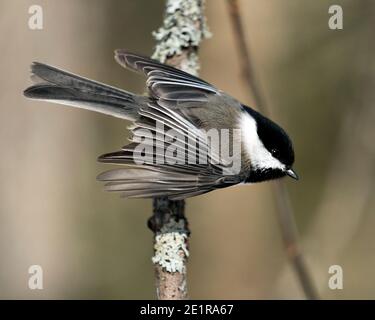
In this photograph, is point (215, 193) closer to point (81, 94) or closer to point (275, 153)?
point (275, 153)

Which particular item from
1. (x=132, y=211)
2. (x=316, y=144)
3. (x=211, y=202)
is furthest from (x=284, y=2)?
(x=132, y=211)

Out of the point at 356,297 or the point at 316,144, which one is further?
the point at 316,144

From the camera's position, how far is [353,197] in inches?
113

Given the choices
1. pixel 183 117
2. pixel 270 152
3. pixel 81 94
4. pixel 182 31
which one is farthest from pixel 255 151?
pixel 81 94

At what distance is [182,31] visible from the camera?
2314 mm

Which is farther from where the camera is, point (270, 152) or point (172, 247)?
point (270, 152)

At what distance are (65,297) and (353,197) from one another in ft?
5.42

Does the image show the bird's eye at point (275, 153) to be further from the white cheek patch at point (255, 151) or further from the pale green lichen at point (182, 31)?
the pale green lichen at point (182, 31)

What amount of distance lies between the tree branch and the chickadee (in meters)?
0.12

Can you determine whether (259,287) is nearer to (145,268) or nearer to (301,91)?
(145,268)

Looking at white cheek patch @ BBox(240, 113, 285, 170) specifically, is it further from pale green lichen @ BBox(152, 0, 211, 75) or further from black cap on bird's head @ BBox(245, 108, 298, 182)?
pale green lichen @ BBox(152, 0, 211, 75)

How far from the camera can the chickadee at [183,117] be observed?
2.08m

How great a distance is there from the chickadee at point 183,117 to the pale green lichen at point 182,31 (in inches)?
4.3

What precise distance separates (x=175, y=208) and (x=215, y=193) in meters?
1.94
